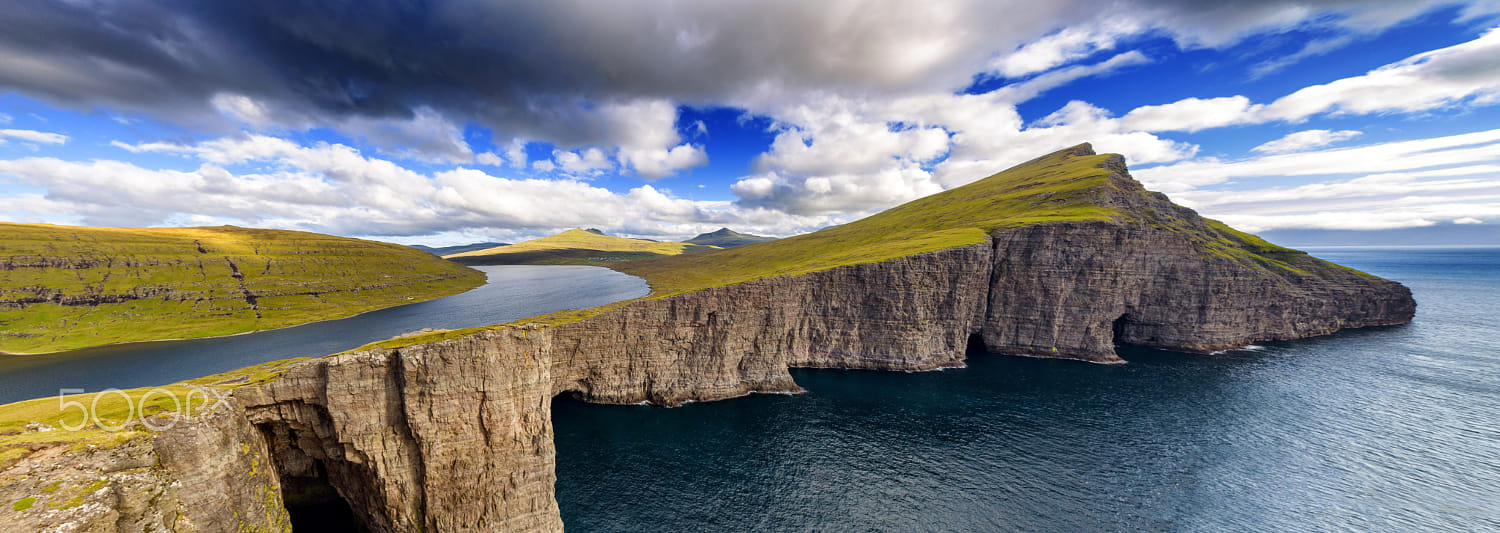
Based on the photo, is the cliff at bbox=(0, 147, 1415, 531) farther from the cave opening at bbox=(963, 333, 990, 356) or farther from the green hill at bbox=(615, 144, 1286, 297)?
the green hill at bbox=(615, 144, 1286, 297)

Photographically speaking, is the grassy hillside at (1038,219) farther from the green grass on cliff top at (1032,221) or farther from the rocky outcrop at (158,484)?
the rocky outcrop at (158,484)

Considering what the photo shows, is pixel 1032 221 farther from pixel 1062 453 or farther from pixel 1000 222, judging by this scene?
pixel 1062 453

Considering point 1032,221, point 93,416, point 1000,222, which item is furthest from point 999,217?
point 93,416

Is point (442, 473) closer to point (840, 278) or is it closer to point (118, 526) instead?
point (118, 526)

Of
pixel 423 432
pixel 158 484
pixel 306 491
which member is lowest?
pixel 306 491

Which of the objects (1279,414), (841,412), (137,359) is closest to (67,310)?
(137,359)

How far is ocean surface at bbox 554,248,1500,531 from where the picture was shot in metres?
35.8

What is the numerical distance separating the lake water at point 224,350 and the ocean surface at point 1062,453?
63268mm

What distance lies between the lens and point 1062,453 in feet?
149

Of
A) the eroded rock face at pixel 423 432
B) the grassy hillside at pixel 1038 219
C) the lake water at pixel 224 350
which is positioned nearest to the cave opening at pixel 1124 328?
the grassy hillside at pixel 1038 219

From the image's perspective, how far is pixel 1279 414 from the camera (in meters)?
54.0

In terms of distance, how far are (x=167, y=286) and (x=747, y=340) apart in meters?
168

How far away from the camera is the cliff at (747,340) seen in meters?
28.0

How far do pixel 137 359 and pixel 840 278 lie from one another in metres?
133
